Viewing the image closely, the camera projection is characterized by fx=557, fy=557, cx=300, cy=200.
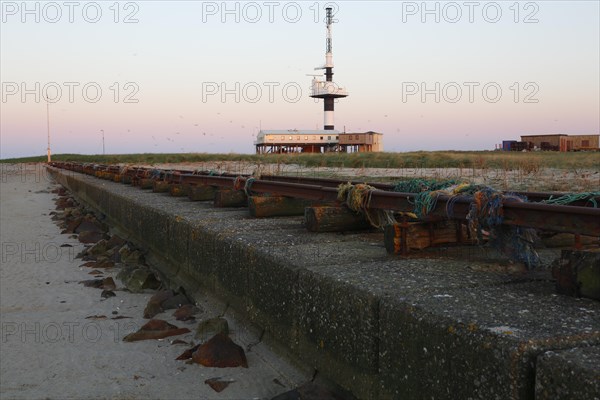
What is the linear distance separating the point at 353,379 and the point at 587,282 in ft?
3.77

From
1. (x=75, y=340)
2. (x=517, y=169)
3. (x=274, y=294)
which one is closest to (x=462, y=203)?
(x=274, y=294)

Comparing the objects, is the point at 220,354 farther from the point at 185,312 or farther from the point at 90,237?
the point at 90,237

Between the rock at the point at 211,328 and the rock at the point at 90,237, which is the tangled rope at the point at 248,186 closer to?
the rock at the point at 211,328

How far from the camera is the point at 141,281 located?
19.8 ft

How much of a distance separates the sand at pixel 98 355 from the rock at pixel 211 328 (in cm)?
14

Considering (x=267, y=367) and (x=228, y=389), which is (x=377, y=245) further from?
(x=228, y=389)

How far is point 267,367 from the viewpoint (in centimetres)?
357

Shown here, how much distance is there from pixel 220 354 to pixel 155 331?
0.90 metres

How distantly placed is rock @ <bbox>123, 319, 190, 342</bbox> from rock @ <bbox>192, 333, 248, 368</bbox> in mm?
628

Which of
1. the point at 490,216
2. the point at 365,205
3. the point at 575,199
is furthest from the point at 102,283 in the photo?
the point at 575,199

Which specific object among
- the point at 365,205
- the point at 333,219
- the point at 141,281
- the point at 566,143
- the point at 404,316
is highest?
the point at 566,143

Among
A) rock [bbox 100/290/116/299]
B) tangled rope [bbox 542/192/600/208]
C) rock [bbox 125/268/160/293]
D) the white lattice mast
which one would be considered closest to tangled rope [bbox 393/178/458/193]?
tangled rope [bbox 542/192/600/208]

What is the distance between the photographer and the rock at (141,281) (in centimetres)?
599

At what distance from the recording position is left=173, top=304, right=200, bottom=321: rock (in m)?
4.81
